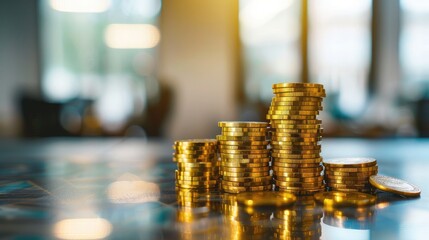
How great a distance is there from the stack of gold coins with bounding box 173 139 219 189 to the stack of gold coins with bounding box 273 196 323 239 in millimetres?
295

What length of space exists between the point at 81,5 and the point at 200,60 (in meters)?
2.54

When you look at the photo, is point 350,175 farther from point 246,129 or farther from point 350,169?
point 246,129

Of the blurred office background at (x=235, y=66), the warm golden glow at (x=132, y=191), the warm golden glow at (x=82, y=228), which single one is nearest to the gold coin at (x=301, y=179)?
the warm golden glow at (x=132, y=191)

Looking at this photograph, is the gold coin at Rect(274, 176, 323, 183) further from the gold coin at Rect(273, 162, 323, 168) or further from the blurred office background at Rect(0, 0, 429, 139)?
the blurred office background at Rect(0, 0, 429, 139)

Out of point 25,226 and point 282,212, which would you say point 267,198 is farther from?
point 25,226

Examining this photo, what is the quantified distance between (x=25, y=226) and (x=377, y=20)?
19.7 feet

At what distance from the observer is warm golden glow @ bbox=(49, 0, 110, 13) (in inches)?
254

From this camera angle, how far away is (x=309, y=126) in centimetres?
105

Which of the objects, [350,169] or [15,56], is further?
[15,56]

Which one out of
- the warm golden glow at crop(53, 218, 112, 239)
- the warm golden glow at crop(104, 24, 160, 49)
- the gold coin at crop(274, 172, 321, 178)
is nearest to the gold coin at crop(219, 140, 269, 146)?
the gold coin at crop(274, 172, 321, 178)

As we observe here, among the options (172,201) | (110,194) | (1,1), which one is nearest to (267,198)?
(172,201)

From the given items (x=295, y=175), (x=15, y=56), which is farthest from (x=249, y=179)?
(x=15, y=56)

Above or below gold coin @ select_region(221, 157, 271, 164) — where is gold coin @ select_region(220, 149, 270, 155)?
above

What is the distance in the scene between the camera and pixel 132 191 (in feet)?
3.45
